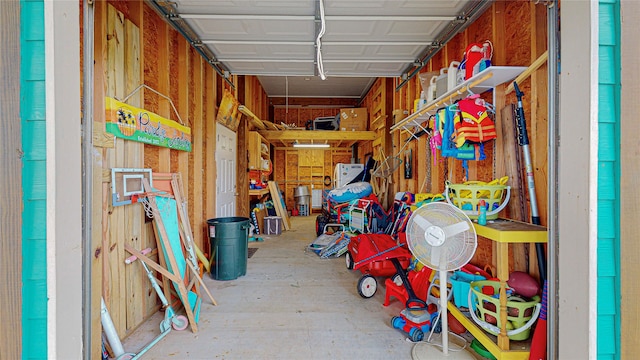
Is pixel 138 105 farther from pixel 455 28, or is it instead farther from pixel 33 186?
pixel 455 28

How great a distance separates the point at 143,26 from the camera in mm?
2342

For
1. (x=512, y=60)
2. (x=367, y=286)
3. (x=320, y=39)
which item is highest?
(x=320, y=39)

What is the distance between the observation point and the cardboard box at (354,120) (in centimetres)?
686

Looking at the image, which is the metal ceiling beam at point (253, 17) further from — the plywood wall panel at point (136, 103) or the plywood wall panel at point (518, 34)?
the plywood wall panel at point (518, 34)

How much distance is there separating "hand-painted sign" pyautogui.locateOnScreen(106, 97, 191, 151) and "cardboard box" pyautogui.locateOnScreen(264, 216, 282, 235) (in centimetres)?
334

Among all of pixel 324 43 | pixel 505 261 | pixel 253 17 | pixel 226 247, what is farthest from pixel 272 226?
pixel 505 261

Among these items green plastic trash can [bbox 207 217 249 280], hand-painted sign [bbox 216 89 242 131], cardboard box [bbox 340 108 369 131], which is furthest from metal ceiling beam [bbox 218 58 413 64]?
cardboard box [bbox 340 108 369 131]

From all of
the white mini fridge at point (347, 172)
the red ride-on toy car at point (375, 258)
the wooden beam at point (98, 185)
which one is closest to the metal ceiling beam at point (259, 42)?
the wooden beam at point (98, 185)

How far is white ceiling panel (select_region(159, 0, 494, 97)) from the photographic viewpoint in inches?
88.9

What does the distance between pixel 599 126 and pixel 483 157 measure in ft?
3.81

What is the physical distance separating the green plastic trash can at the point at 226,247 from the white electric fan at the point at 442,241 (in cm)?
214

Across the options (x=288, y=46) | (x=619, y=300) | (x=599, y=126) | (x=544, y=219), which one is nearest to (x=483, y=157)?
(x=544, y=219)

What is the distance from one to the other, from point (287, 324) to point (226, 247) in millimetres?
1342

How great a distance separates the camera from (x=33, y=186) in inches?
39.5
